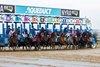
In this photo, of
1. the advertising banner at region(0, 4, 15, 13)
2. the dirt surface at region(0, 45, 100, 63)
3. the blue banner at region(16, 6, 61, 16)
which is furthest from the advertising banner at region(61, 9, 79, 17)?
the dirt surface at region(0, 45, 100, 63)

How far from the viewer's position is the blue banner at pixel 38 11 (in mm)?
38750

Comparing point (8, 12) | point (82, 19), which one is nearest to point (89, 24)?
point (82, 19)

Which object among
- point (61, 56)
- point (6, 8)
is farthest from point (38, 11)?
point (61, 56)

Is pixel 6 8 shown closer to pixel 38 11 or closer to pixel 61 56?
pixel 38 11

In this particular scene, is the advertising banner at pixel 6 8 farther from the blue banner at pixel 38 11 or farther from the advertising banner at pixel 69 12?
the advertising banner at pixel 69 12

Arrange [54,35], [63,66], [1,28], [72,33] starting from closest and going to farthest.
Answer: [63,66]
[1,28]
[54,35]
[72,33]

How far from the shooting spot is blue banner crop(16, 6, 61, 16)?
127 ft

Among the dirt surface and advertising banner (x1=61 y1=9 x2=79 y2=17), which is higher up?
advertising banner (x1=61 y1=9 x2=79 y2=17)

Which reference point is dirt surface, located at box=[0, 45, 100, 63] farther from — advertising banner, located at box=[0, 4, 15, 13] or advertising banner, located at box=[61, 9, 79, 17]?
advertising banner, located at box=[61, 9, 79, 17]

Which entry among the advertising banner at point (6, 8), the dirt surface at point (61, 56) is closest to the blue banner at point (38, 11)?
the advertising banner at point (6, 8)

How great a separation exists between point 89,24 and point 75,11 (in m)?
1.91

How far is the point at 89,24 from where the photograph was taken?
150ft

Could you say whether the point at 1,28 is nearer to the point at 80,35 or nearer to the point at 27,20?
the point at 27,20

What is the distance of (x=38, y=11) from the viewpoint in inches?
1609
